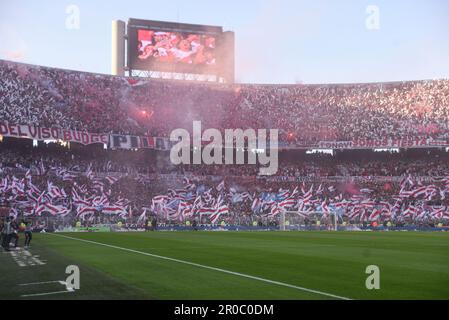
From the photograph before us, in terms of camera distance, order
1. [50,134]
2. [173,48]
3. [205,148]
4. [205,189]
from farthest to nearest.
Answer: [173,48], [205,148], [205,189], [50,134]

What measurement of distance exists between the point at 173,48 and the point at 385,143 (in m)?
27.7

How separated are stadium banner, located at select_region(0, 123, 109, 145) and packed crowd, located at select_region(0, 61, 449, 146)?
62.8 inches

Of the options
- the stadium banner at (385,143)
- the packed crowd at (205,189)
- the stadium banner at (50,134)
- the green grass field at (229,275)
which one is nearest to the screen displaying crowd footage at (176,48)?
the packed crowd at (205,189)

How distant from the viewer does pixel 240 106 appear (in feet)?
239

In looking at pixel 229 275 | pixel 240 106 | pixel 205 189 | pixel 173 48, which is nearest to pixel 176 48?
pixel 173 48

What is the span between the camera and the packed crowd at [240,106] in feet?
211

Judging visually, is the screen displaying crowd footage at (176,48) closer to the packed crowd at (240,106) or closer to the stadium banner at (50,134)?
the packed crowd at (240,106)

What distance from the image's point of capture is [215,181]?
6575 cm

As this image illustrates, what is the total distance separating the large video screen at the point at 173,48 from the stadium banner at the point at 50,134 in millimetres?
→ 11804

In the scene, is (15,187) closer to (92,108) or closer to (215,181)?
(92,108)

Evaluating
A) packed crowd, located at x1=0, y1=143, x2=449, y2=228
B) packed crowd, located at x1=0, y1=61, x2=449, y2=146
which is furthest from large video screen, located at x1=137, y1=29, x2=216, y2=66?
packed crowd, located at x1=0, y1=143, x2=449, y2=228

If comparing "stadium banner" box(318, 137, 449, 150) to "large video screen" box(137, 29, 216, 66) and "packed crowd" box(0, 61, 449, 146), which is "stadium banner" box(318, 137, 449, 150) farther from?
"large video screen" box(137, 29, 216, 66)

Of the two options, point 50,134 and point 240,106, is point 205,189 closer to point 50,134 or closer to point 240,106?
point 240,106
